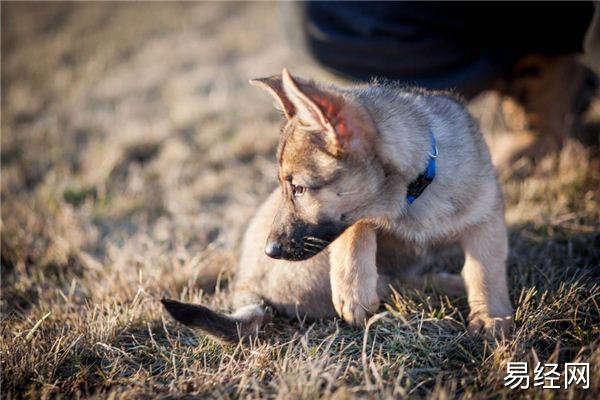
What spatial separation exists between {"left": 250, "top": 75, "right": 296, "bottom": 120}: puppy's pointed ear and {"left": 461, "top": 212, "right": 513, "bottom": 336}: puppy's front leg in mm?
1247

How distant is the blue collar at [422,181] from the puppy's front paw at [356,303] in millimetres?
559

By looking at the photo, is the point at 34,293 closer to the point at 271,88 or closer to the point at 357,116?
the point at 271,88

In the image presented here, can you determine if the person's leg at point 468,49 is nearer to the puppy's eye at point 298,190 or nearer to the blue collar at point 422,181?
the blue collar at point 422,181

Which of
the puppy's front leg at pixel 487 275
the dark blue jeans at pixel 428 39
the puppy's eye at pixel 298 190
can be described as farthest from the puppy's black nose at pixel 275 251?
the dark blue jeans at pixel 428 39

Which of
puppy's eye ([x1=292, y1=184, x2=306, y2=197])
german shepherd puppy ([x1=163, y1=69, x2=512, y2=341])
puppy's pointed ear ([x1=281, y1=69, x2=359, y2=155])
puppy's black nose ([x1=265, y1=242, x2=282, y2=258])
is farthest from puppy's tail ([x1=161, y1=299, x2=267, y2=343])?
puppy's pointed ear ([x1=281, y1=69, x2=359, y2=155])

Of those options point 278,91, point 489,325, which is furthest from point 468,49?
point 489,325

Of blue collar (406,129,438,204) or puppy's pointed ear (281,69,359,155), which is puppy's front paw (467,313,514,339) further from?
puppy's pointed ear (281,69,359,155)

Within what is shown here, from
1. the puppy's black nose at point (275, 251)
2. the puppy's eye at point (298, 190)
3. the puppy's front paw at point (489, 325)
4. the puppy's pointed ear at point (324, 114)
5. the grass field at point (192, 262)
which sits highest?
the puppy's pointed ear at point (324, 114)

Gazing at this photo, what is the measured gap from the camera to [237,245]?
14.1ft

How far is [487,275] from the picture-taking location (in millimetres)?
3008

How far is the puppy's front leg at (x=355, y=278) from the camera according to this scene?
2.88 m

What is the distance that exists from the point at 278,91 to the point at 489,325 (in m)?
1.67

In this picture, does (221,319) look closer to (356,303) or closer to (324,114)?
(356,303)

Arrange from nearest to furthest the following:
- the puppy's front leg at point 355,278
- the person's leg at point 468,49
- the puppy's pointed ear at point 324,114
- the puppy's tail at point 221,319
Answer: the puppy's pointed ear at point 324,114 → the puppy's tail at point 221,319 → the puppy's front leg at point 355,278 → the person's leg at point 468,49
